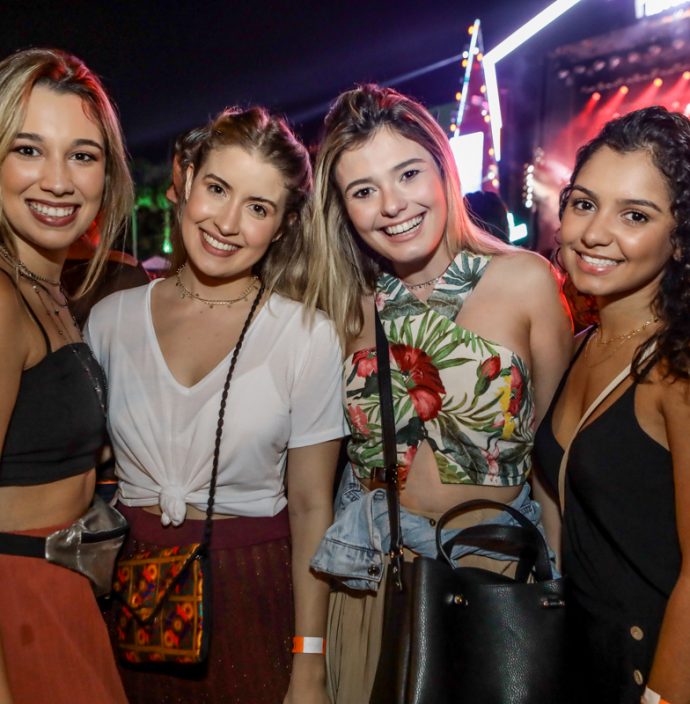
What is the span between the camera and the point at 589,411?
1834 mm

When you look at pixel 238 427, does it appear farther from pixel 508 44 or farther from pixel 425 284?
A: pixel 508 44

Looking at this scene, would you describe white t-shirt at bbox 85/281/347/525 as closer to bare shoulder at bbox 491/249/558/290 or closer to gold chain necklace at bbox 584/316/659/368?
bare shoulder at bbox 491/249/558/290

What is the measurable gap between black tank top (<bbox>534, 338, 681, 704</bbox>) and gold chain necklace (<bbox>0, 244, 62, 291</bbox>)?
5.09 ft

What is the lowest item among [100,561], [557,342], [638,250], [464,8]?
[100,561]

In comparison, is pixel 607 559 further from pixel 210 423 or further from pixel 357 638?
pixel 210 423

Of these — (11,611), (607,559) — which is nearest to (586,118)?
(607,559)

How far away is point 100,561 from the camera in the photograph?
1908 mm

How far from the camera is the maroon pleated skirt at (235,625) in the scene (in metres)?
2.00

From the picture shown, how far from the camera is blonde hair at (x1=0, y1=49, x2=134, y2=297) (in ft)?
6.39

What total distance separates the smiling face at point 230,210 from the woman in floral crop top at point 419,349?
262mm

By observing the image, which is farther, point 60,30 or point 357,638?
point 60,30

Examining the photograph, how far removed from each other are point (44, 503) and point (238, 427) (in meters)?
0.53

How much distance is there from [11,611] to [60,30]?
7.03 metres

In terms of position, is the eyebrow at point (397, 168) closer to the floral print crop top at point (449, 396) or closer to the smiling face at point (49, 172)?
the floral print crop top at point (449, 396)
